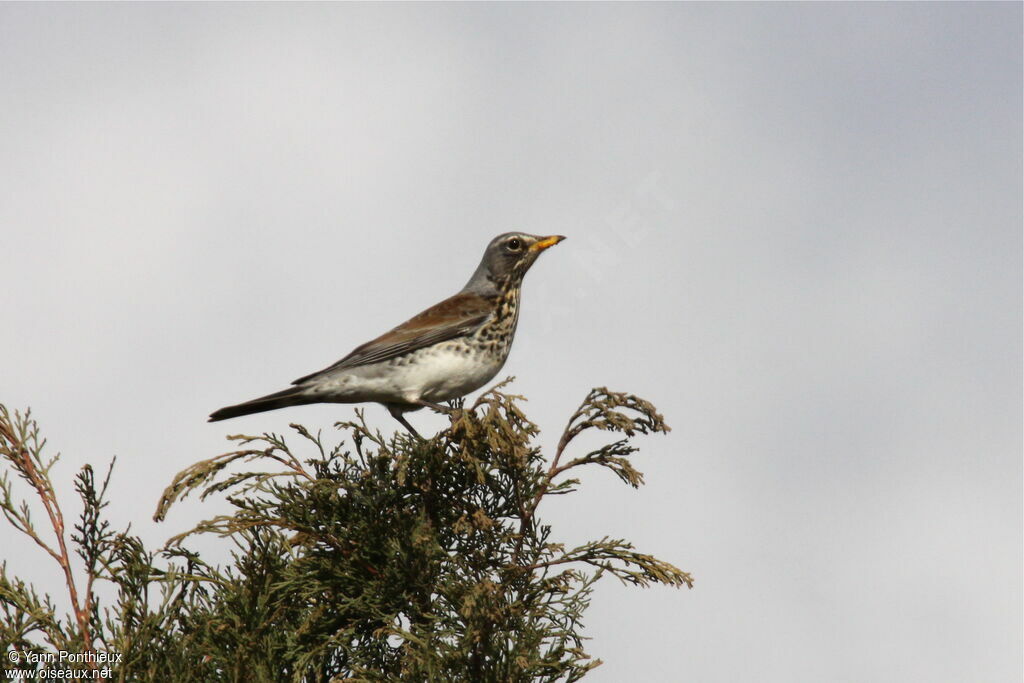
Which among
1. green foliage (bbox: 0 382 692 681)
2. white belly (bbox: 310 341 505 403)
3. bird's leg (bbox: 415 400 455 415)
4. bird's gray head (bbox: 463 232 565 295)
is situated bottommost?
green foliage (bbox: 0 382 692 681)

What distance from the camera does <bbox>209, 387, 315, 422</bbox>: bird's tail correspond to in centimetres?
728

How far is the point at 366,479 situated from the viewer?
5895 mm

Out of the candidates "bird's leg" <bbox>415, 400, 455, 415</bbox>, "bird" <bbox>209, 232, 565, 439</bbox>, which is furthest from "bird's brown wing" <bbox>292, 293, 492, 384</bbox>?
"bird's leg" <bbox>415, 400, 455, 415</bbox>

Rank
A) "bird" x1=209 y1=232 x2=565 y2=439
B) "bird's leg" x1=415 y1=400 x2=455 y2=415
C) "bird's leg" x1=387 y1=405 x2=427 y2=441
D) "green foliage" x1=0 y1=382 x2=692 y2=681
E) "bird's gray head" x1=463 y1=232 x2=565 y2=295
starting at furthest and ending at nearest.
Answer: "bird's gray head" x1=463 y1=232 x2=565 y2=295
"bird's leg" x1=387 y1=405 x2=427 y2=441
"bird" x1=209 y1=232 x2=565 y2=439
"bird's leg" x1=415 y1=400 x2=455 y2=415
"green foliage" x1=0 y1=382 x2=692 y2=681

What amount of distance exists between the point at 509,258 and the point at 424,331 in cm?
125

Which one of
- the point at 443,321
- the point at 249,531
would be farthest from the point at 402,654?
the point at 443,321

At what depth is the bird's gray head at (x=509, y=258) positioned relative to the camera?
906 cm

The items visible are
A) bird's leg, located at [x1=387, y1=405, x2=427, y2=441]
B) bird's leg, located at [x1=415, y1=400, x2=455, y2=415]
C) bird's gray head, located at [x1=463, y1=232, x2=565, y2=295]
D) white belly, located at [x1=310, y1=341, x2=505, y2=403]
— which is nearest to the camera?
bird's leg, located at [x1=415, y1=400, x2=455, y2=415]

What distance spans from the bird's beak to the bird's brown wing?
81cm

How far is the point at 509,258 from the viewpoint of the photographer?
9.15 meters

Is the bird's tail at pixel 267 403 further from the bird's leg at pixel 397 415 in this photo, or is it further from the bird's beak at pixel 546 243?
the bird's beak at pixel 546 243

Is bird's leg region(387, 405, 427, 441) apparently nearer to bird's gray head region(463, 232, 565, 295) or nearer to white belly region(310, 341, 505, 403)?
white belly region(310, 341, 505, 403)

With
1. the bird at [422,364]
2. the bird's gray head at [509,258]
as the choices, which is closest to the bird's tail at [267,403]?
the bird at [422,364]

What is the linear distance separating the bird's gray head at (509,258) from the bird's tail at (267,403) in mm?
1906
